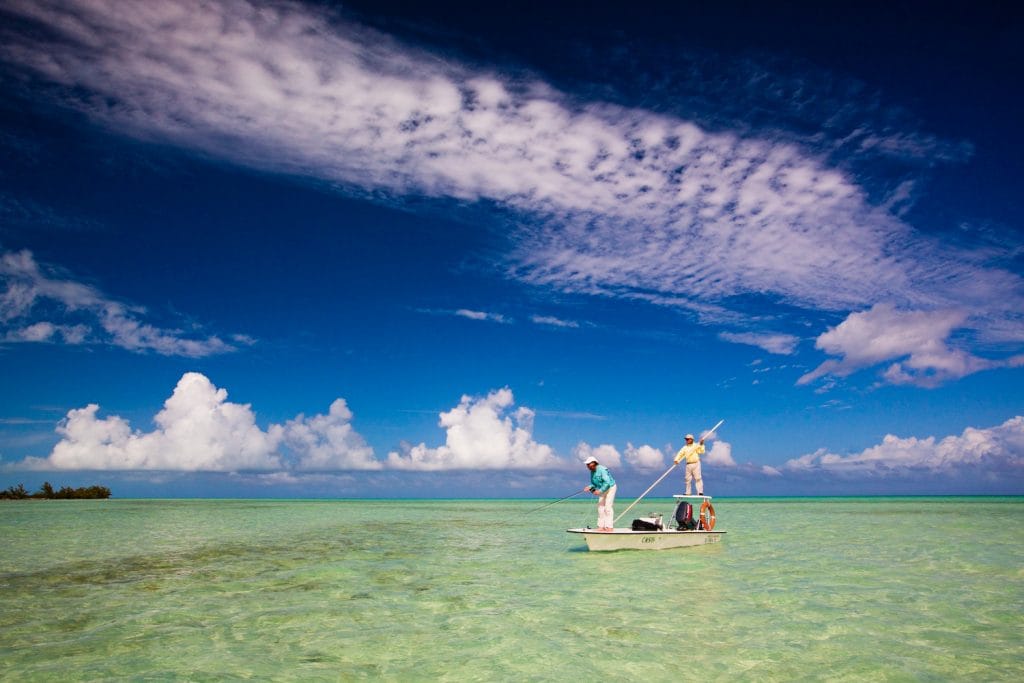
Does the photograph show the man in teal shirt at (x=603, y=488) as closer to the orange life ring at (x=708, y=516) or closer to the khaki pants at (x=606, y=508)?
the khaki pants at (x=606, y=508)

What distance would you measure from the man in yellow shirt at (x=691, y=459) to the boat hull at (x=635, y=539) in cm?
277

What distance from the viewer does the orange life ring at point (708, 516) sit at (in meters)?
29.0

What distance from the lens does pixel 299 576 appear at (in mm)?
21328

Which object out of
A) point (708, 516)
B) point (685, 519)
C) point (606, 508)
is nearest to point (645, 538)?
point (606, 508)

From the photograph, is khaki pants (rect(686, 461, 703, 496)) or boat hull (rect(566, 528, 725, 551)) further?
khaki pants (rect(686, 461, 703, 496))

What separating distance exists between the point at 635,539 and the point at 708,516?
310 inches

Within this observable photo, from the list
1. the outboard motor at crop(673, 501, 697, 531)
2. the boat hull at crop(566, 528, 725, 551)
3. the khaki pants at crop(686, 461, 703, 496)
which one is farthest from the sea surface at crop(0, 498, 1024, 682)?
the khaki pants at crop(686, 461, 703, 496)

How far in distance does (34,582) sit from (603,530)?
1975 centimetres

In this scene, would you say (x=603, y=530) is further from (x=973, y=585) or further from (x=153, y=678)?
(x=153, y=678)

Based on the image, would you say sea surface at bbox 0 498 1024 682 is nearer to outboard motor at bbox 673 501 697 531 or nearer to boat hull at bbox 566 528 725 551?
boat hull at bbox 566 528 725 551

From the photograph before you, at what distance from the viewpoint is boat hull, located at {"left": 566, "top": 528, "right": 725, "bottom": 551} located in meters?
24.8

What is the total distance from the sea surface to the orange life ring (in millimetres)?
1973

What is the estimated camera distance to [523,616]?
581 inches

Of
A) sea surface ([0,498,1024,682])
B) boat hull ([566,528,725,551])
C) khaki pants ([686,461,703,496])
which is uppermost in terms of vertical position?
khaki pants ([686,461,703,496])
